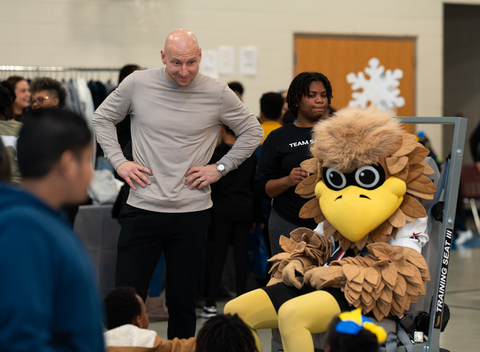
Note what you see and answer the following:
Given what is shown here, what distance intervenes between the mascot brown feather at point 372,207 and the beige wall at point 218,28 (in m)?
4.23

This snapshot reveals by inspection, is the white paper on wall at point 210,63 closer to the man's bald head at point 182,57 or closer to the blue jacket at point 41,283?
the man's bald head at point 182,57

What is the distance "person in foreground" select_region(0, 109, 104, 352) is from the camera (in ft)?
2.79

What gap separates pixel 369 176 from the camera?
2010mm

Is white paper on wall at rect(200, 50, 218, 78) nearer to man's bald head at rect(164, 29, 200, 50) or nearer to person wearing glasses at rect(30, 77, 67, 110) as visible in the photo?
person wearing glasses at rect(30, 77, 67, 110)

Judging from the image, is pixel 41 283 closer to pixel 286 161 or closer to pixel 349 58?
pixel 286 161

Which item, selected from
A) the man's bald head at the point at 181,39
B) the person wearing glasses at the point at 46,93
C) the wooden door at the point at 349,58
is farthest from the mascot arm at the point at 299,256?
the wooden door at the point at 349,58

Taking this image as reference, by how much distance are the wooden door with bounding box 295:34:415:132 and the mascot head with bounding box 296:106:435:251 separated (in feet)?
14.9

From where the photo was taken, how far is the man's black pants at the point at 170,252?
7.22 feet

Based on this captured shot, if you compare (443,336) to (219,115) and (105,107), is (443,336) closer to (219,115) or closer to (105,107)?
(219,115)

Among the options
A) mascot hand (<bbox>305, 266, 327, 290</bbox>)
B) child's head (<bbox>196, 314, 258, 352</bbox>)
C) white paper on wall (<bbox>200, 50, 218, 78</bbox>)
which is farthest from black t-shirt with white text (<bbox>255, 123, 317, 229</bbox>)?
white paper on wall (<bbox>200, 50, 218, 78</bbox>)

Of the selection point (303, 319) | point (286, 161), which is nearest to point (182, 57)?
point (286, 161)

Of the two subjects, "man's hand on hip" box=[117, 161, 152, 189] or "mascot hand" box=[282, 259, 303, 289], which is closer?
"mascot hand" box=[282, 259, 303, 289]

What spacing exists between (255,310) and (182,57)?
0.97 metres

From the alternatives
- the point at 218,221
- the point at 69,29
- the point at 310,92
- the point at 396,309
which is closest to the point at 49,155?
the point at 396,309
